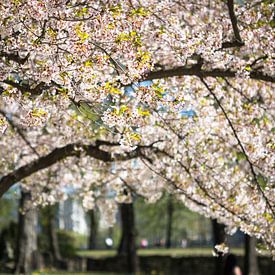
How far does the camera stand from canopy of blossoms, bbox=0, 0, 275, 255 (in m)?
5.76

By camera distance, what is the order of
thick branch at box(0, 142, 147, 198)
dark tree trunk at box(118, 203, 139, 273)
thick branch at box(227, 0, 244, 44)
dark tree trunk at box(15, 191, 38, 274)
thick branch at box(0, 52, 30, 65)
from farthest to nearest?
dark tree trunk at box(118, 203, 139, 273)
dark tree trunk at box(15, 191, 38, 274)
thick branch at box(0, 142, 147, 198)
thick branch at box(227, 0, 244, 44)
thick branch at box(0, 52, 30, 65)

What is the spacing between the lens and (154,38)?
693 centimetres

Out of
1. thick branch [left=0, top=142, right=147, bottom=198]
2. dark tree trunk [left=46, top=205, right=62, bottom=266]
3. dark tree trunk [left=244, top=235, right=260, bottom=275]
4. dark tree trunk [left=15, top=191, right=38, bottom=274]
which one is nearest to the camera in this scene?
thick branch [left=0, top=142, right=147, bottom=198]

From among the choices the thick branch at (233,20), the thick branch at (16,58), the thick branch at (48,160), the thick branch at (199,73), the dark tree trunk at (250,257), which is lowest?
the dark tree trunk at (250,257)

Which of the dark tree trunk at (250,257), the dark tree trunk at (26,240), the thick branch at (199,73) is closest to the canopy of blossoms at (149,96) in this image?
the thick branch at (199,73)

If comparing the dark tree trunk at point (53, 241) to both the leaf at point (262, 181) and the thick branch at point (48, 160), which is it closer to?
the thick branch at point (48, 160)

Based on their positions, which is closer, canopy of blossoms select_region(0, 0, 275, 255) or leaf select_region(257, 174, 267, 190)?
canopy of blossoms select_region(0, 0, 275, 255)

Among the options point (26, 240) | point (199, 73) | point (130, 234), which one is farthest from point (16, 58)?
point (130, 234)

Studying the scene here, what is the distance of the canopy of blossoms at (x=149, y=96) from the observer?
5758 millimetres

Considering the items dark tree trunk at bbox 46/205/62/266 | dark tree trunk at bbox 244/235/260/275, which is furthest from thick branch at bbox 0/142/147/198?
dark tree trunk at bbox 46/205/62/266

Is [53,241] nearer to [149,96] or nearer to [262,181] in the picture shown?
[262,181]

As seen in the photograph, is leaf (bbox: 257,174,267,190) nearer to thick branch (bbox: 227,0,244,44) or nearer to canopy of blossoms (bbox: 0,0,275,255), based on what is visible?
canopy of blossoms (bbox: 0,0,275,255)

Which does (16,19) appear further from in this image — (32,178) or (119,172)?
(32,178)

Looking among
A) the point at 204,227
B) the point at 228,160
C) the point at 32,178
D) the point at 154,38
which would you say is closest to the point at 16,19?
the point at 154,38
